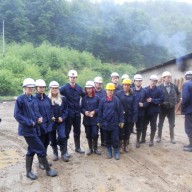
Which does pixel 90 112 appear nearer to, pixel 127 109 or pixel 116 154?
pixel 127 109

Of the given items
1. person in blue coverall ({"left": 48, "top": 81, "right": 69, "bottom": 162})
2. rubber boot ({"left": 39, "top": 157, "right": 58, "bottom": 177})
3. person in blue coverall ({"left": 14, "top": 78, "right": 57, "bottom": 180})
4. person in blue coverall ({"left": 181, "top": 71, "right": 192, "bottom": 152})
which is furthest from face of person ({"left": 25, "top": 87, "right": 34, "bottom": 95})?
person in blue coverall ({"left": 181, "top": 71, "right": 192, "bottom": 152})

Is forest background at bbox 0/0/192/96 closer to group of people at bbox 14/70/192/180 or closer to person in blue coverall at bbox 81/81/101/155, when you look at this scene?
group of people at bbox 14/70/192/180

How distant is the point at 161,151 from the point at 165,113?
1312 mm

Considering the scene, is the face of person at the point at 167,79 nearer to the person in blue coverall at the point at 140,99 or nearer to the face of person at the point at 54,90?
the person in blue coverall at the point at 140,99

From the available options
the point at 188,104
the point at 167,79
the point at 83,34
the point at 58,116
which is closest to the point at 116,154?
the point at 58,116

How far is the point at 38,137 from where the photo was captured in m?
6.00

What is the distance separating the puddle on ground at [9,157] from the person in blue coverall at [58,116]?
984 millimetres

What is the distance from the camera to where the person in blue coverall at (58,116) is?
6.74 meters

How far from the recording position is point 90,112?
7309 millimetres

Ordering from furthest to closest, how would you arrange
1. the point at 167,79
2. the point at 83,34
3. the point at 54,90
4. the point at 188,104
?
1. the point at 83,34
2. the point at 167,79
3. the point at 188,104
4. the point at 54,90

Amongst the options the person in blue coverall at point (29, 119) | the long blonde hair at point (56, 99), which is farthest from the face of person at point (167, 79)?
the person in blue coverall at point (29, 119)

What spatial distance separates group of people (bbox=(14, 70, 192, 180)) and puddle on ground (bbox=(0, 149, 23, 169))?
962 mm

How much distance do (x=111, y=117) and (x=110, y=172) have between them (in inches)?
55.8

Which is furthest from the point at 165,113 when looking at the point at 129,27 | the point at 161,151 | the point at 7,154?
the point at 129,27
